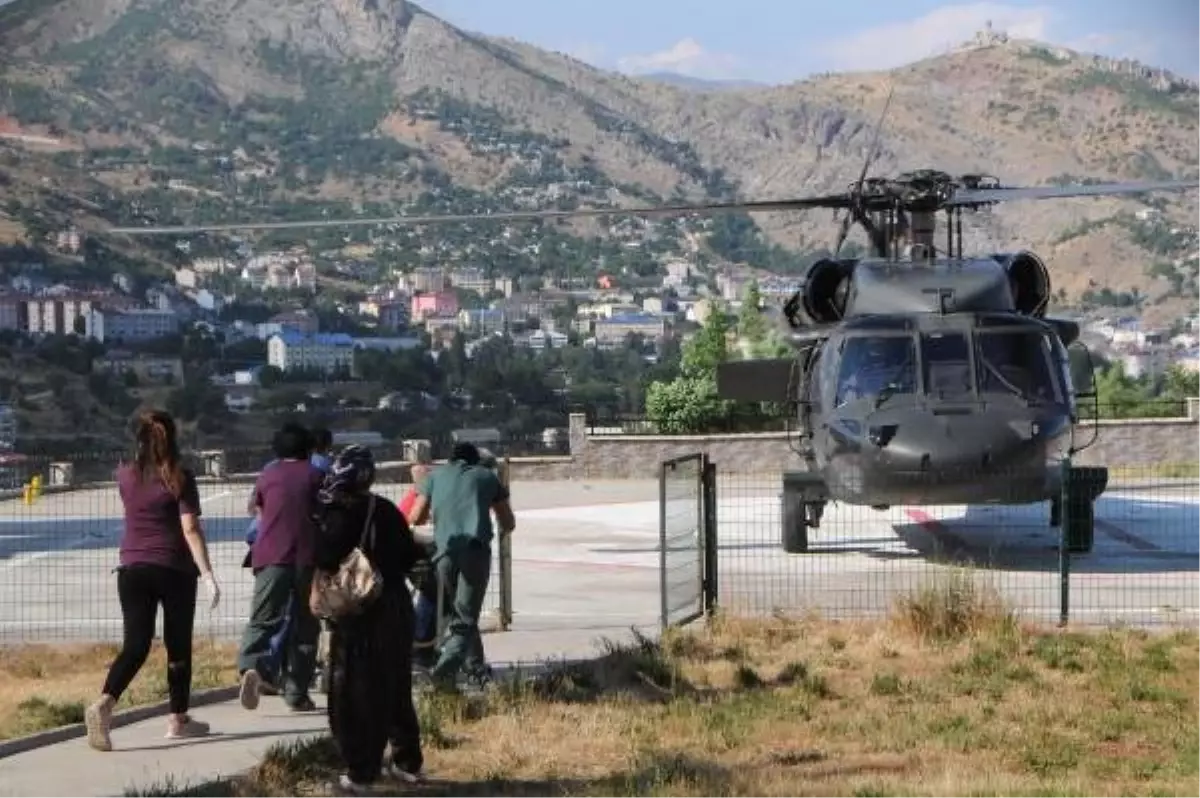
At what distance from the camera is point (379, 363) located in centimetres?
11162

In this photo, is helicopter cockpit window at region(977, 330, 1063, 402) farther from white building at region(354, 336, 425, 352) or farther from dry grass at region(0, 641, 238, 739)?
white building at region(354, 336, 425, 352)

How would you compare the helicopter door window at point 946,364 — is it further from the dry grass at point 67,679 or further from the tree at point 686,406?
the tree at point 686,406

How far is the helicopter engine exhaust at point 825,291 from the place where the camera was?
23141mm

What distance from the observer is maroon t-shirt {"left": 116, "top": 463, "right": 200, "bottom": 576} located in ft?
36.1

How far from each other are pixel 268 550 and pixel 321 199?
178m

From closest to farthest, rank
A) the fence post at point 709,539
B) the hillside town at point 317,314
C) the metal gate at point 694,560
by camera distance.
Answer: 1. the metal gate at point 694,560
2. the fence post at point 709,539
3. the hillside town at point 317,314

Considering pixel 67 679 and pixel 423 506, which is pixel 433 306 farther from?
pixel 423 506

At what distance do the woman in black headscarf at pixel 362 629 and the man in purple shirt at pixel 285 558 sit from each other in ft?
5.70

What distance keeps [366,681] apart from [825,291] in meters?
13.9

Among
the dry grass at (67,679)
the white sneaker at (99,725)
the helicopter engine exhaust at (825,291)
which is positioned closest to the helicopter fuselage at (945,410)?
the helicopter engine exhaust at (825,291)

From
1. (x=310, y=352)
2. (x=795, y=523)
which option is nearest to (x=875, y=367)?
(x=795, y=523)

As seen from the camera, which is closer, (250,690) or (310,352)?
(250,690)

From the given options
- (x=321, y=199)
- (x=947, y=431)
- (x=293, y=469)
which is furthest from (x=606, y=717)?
(x=321, y=199)

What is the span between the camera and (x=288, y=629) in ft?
40.9
